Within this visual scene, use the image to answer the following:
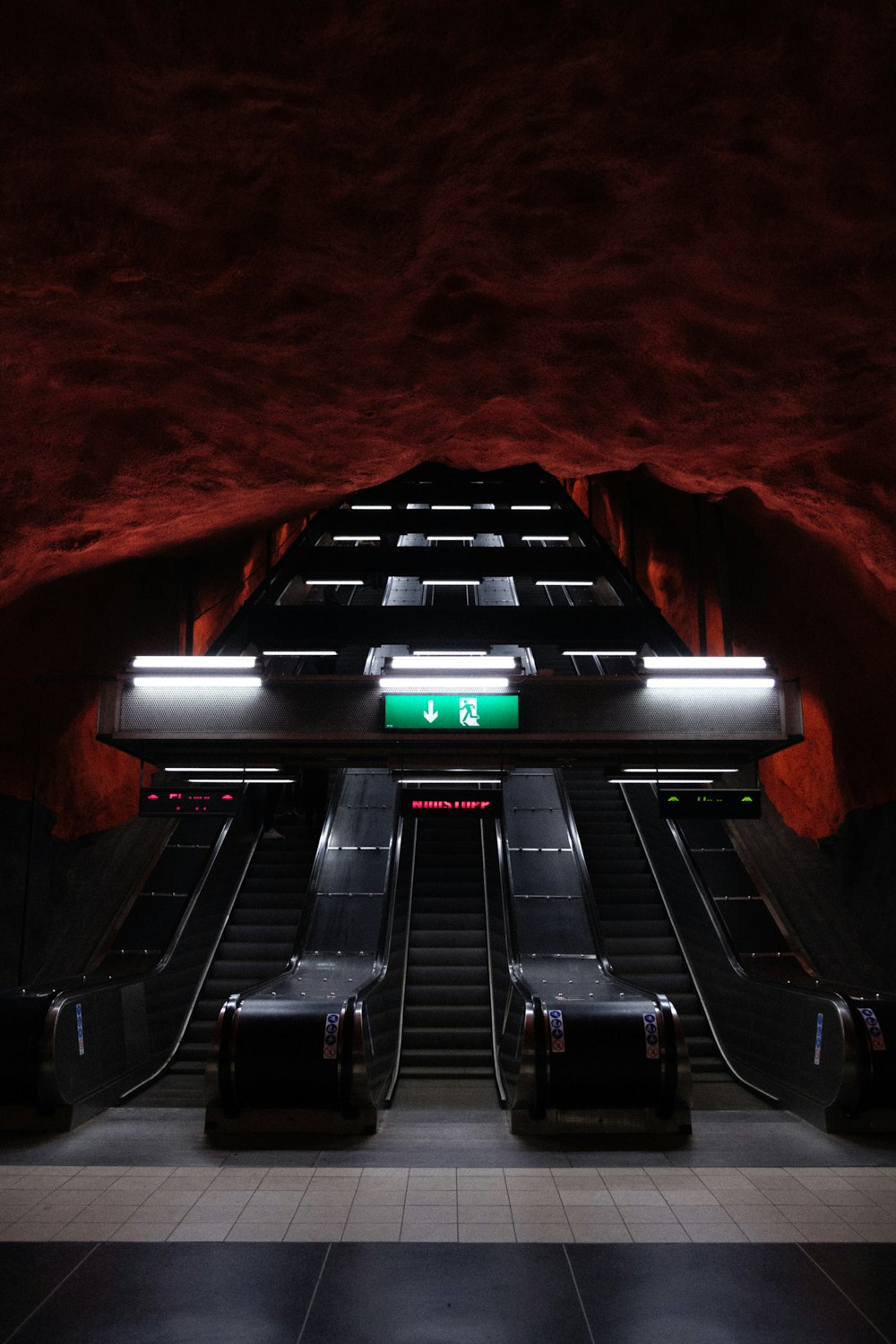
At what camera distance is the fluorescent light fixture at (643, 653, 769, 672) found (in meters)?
9.15

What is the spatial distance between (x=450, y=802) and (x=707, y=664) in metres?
3.01

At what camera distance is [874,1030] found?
7395 millimetres

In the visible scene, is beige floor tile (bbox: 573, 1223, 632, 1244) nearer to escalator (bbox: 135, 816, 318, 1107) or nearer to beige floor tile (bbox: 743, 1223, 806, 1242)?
beige floor tile (bbox: 743, 1223, 806, 1242)

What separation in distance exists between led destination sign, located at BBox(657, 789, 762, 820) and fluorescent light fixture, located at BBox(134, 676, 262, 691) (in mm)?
4475

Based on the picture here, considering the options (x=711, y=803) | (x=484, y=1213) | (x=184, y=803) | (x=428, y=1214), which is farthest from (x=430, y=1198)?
(x=711, y=803)

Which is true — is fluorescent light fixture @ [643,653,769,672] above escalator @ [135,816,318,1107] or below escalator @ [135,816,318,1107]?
above

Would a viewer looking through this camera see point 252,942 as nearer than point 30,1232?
No

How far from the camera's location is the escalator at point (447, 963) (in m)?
9.69

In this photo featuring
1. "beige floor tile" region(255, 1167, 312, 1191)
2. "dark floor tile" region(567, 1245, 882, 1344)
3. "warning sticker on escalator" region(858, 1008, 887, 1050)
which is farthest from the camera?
"warning sticker on escalator" region(858, 1008, 887, 1050)

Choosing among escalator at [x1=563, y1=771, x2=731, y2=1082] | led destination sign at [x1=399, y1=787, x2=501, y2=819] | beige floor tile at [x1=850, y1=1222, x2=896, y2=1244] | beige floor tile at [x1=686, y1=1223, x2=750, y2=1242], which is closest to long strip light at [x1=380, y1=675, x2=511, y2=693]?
led destination sign at [x1=399, y1=787, x2=501, y2=819]

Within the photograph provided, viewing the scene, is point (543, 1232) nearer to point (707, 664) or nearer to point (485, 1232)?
point (485, 1232)

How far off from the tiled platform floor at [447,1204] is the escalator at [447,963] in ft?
10.8

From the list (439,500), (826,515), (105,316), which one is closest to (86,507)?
(105,316)

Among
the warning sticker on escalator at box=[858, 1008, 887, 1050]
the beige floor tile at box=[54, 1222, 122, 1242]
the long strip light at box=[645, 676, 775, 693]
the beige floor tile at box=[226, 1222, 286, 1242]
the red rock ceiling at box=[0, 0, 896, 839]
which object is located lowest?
the beige floor tile at box=[226, 1222, 286, 1242]
